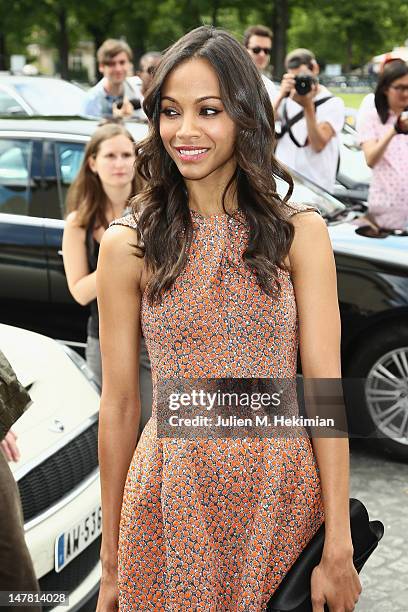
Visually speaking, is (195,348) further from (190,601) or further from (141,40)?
(141,40)

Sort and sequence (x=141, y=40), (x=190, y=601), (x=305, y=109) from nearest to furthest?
(x=190, y=601) < (x=305, y=109) < (x=141, y=40)

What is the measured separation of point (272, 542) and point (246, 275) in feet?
1.79

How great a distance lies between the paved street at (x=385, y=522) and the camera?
12.4ft

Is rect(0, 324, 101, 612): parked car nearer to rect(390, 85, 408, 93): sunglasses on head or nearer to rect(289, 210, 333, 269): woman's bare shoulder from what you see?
rect(289, 210, 333, 269): woman's bare shoulder

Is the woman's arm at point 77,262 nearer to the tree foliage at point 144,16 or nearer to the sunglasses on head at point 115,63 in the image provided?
the sunglasses on head at point 115,63

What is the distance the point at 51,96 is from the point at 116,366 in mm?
9496

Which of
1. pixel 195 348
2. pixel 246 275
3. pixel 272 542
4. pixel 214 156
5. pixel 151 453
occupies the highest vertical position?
pixel 214 156

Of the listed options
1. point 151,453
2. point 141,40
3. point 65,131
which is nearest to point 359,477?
point 65,131

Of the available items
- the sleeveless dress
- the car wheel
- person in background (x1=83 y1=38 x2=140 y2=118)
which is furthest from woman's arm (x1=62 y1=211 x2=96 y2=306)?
person in background (x1=83 y1=38 x2=140 y2=118)

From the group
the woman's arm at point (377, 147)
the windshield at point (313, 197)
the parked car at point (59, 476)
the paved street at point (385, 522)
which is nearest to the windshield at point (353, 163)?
the woman's arm at point (377, 147)

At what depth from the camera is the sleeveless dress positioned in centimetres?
196

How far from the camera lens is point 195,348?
1.98m

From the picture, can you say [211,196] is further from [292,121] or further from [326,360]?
[292,121]

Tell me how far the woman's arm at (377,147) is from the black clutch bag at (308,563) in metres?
4.76
